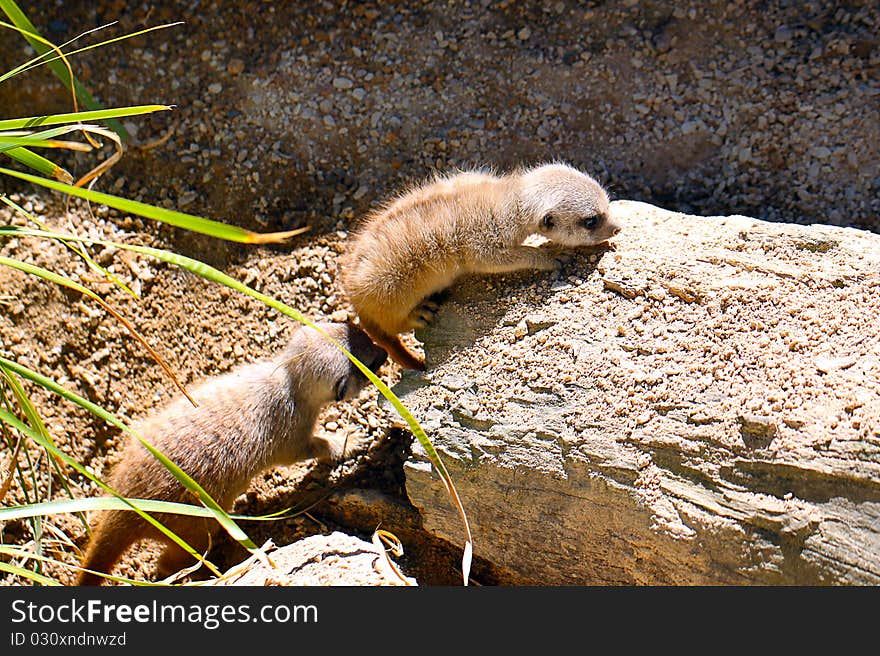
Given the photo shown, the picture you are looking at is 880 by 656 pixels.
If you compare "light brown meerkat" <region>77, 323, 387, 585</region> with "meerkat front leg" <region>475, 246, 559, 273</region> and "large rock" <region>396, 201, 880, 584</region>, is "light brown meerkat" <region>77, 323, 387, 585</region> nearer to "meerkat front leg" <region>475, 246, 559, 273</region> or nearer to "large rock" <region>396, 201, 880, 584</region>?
"large rock" <region>396, 201, 880, 584</region>

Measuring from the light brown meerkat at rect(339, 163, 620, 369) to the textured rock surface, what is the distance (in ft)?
2.63

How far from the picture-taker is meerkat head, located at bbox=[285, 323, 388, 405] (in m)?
2.79

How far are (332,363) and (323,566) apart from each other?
76cm

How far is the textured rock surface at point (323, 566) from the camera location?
2.27 m

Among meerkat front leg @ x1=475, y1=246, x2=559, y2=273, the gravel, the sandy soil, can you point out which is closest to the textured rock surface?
the sandy soil

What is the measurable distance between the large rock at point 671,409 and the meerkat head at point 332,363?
8.9 inches

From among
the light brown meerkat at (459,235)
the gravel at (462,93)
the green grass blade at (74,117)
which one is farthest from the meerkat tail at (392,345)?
the green grass blade at (74,117)

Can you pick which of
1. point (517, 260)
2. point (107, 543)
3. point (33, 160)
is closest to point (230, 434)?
point (107, 543)

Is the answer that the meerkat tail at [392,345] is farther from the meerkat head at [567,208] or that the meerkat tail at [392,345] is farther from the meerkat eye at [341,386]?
the meerkat head at [567,208]

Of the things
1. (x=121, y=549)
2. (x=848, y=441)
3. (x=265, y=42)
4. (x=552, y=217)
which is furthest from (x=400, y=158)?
(x=848, y=441)

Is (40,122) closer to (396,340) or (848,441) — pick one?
(396,340)

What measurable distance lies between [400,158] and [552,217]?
113cm

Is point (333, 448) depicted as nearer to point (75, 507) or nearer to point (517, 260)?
point (517, 260)

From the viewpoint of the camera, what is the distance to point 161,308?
3.39 metres
